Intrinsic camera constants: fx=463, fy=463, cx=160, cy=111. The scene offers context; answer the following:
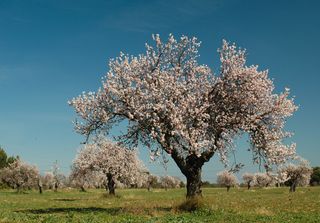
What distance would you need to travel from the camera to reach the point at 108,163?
254ft

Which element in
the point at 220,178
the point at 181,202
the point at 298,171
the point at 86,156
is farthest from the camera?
the point at 220,178

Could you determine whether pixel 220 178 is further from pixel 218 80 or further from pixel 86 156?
pixel 218 80

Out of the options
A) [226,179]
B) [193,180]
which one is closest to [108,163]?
[193,180]

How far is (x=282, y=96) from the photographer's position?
38.9 metres

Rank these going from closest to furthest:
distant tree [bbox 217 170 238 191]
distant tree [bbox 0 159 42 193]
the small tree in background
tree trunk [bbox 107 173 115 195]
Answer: tree trunk [bbox 107 173 115 195] < distant tree [bbox 0 159 42 193] < distant tree [bbox 217 170 238 191] < the small tree in background

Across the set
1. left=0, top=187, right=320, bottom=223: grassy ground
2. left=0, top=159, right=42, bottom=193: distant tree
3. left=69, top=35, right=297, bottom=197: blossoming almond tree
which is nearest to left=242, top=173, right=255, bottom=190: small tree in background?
left=0, top=159, right=42, bottom=193: distant tree

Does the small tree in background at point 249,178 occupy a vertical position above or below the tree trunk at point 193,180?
above

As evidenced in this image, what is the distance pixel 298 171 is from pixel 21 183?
276 ft

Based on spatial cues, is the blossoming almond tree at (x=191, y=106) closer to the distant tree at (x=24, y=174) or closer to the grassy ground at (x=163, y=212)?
the grassy ground at (x=163, y=212)

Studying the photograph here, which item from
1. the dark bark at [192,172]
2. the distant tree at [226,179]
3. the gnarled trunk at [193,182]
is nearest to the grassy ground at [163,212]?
the gnarled trunk at [193,182]

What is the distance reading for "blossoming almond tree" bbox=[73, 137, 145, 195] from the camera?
254 ft

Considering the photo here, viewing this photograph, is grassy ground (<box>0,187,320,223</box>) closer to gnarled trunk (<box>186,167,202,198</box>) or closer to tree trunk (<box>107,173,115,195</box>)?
gnarled trunk (<box>186,167,202,198</box>)

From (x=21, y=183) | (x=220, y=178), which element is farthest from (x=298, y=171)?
(x=21, y=183)

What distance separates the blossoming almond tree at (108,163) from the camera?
7750 centimetres
